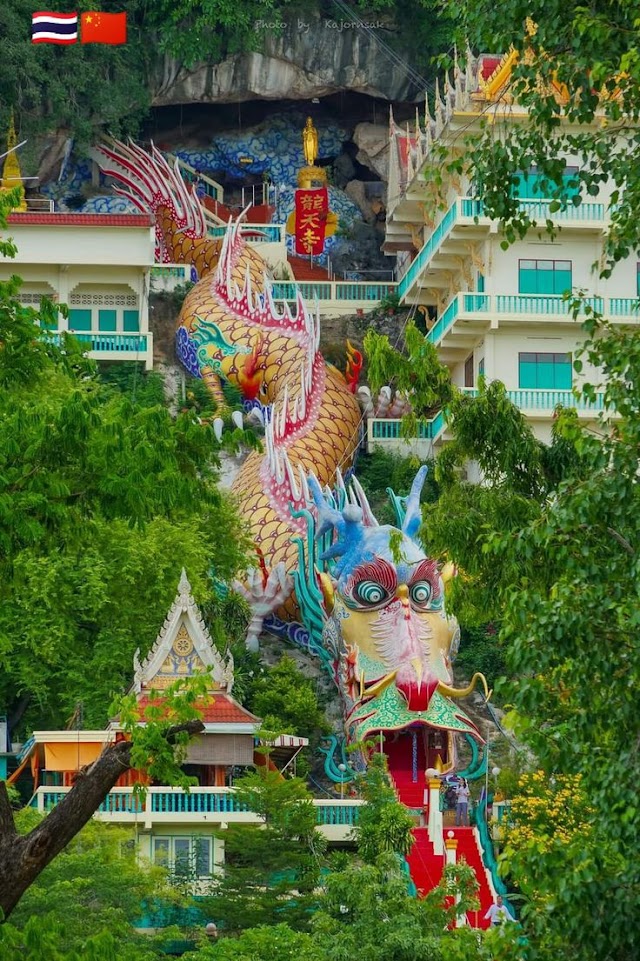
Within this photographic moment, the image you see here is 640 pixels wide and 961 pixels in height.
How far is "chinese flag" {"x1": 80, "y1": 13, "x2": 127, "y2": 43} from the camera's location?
2079 inches

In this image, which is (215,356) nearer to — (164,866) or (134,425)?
(164,866)

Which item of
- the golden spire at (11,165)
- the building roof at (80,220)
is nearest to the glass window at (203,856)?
the building roof at (80,220)

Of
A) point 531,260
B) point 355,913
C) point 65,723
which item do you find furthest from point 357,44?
point 355,913

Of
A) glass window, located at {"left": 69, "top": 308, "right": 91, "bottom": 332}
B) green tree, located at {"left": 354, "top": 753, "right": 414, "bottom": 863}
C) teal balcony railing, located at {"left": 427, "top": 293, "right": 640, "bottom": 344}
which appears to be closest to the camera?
green tree, located at {"left": 354, "top": 753, "right": 414, "bottom": 863}

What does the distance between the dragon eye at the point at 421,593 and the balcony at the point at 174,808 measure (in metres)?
4.43

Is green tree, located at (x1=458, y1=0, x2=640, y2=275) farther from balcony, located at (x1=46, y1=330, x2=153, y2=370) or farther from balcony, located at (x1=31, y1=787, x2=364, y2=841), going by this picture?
balcony, located at (x1=46, y1=330, x2=153, y2=370)

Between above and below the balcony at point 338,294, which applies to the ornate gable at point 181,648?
below

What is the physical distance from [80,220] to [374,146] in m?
10.1

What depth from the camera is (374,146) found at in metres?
57.6

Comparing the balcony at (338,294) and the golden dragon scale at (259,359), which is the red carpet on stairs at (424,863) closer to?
the golden dragon scale at (259,359)

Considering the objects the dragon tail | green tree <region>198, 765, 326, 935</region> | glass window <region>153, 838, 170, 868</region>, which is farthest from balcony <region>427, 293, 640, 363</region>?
green tree <region>198, 765, 326, 935</region>

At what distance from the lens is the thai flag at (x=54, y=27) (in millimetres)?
51875

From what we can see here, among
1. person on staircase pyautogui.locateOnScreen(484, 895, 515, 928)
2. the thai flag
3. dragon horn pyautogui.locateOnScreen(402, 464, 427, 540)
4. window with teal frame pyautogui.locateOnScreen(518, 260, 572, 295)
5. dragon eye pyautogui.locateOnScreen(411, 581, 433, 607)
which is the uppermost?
the thai flag

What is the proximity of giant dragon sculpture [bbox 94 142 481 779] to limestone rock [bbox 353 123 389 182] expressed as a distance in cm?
524
